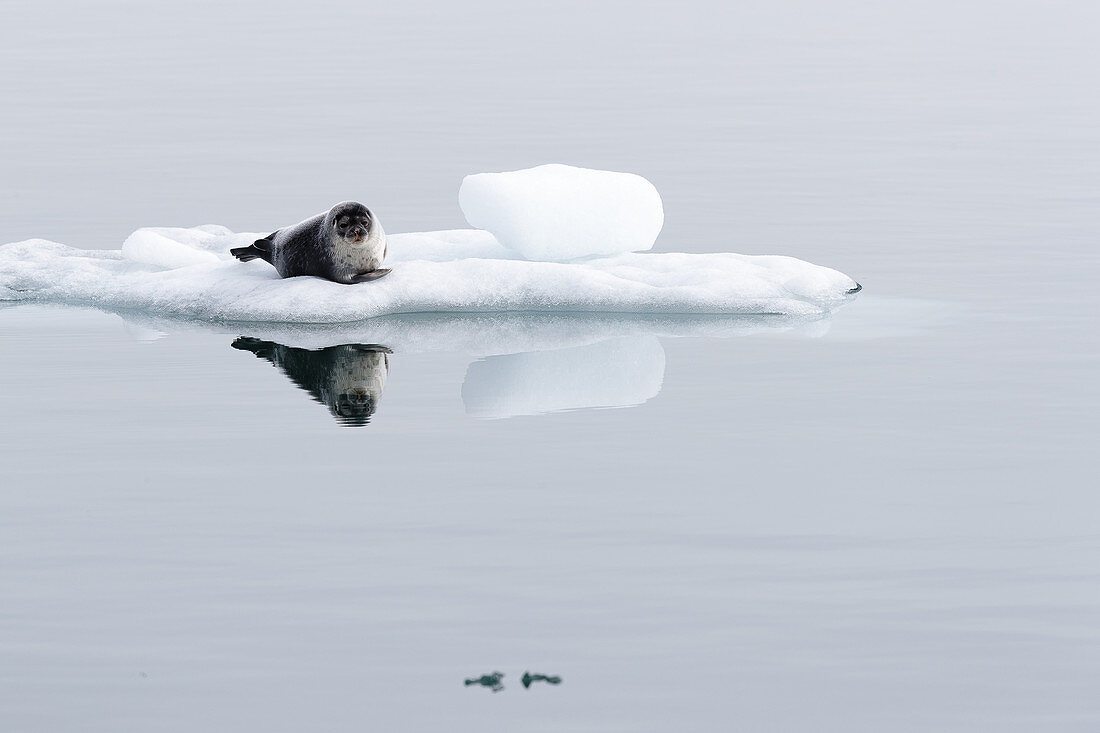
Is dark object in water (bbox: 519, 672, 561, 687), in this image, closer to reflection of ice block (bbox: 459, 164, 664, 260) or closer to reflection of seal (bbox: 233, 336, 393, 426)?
reflection of seal (bbox: 233, 336, 393, 426)

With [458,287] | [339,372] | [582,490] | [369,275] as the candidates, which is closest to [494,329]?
[458,287]

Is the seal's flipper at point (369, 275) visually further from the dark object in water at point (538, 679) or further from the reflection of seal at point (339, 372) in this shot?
the dark object in water at point (538, 679)

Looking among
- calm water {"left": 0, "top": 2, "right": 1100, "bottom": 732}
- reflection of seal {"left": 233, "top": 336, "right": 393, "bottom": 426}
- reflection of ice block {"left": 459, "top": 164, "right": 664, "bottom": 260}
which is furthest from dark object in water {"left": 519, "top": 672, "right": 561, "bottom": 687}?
reflection of ice block {"left": 459, "top": 164, "right": 664, "bottom": 260}

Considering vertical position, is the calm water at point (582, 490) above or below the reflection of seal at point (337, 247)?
below

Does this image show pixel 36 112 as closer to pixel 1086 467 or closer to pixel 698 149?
pixel 698 149

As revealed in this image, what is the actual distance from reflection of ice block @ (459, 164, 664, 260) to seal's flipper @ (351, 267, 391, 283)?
1.15 m

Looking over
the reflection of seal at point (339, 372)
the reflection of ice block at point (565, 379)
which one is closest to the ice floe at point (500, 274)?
the reflection of seal at point (339, 372)

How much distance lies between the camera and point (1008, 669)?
5.71 m

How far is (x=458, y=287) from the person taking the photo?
40.6ft

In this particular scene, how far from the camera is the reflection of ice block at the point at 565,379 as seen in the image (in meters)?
9.48

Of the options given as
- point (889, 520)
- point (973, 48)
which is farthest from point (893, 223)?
point (973, 48)

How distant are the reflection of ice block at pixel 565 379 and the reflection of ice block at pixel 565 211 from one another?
226cm

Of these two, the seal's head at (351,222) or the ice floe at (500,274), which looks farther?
the seal's head at (351,222)

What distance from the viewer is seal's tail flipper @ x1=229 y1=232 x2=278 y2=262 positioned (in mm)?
13398
